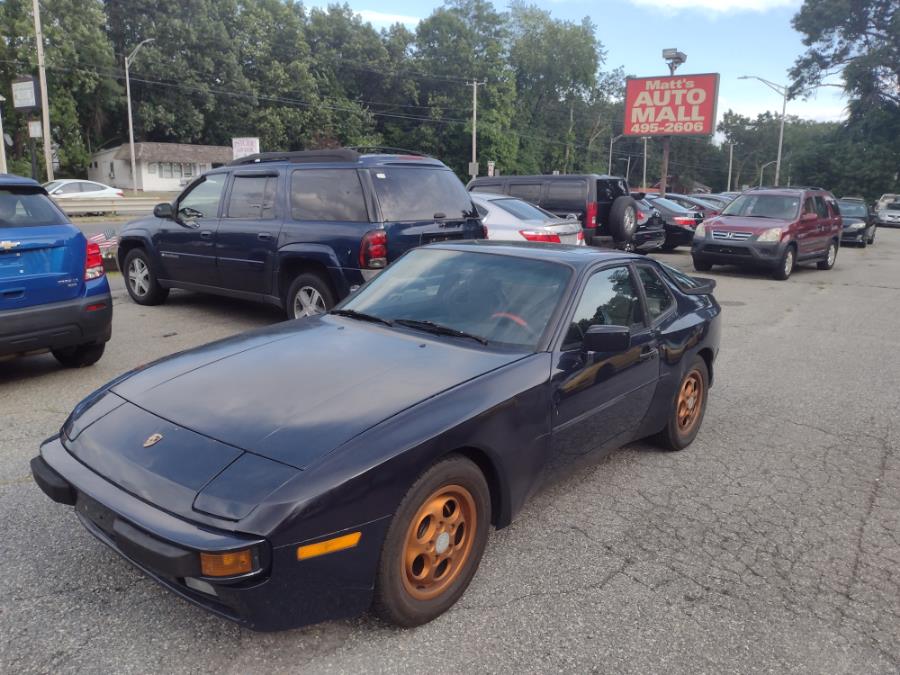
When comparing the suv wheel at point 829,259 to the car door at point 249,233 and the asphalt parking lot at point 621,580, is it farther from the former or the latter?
the car door at point 249,233

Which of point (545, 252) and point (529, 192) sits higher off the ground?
point (529, 192)

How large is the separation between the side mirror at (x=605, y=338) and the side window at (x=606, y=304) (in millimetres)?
112

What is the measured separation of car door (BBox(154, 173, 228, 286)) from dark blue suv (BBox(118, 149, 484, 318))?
12mm

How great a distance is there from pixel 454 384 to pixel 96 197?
30090 mm

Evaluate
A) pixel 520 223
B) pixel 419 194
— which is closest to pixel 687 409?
pixel 419 194

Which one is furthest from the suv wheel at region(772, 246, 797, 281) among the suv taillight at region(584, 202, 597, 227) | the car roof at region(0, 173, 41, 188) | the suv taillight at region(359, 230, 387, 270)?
the car roof at region(0, 173, 41, 188)

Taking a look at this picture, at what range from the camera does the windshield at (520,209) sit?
11.2m

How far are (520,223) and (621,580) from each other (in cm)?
823

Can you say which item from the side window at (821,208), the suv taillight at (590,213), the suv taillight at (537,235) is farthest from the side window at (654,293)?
the side window at (821,208)

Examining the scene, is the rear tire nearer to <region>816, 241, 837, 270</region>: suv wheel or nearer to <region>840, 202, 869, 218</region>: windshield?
<region>816, 241, 837, 270</region>: suv wheel

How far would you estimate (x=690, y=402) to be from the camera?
490 centimetres

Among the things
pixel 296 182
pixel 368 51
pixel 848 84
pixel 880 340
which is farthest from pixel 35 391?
pixel 368 51

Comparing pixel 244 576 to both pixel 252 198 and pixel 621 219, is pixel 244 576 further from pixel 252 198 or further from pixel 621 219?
pixel 621 219

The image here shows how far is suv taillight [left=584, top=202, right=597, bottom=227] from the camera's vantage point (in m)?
14.2
